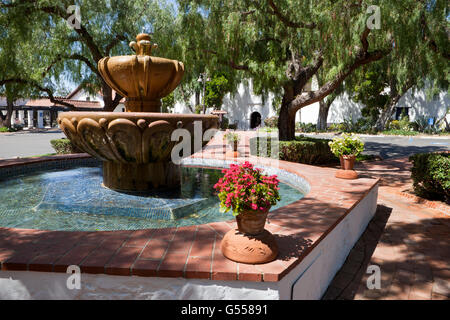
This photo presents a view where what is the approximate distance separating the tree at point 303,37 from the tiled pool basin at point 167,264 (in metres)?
6.82

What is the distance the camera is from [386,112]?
3042 cm

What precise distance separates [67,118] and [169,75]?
184 cm

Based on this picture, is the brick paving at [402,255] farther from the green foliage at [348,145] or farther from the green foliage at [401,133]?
the green foliage at [401,133]

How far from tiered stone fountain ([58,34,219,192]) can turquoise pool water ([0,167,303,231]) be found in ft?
1.25

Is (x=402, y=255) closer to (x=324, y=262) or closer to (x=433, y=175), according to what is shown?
(x=324, y=262)

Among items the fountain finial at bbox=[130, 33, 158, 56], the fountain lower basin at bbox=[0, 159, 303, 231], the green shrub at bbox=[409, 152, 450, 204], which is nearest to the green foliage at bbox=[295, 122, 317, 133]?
the green shrub at bbox=[409, 152, 450, 204]

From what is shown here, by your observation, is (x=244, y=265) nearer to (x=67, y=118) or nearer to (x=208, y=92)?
(x=67, y=118)

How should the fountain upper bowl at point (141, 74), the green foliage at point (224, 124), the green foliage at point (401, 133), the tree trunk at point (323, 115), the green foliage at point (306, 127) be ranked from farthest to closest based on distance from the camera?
the green foliage at point (224, 124) → the tree trunk at point (323, 115) → the green foliage at point (306, 127) → the green foliage at point (401, 133) → the fountain upper bowl at point (141, 74)

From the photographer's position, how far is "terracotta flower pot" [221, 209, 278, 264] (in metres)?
2.74

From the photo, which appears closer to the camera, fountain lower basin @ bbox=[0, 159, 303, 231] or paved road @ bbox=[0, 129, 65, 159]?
fountain lower basin @ bbox=[0, 159, 303, 231]

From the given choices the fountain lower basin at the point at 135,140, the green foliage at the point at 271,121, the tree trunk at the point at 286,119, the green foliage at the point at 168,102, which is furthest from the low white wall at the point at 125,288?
the green foliage at the point at 168,102

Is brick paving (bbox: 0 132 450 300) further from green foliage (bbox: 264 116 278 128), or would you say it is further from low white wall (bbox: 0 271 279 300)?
green foliage (bbox: 264 116 278 128)

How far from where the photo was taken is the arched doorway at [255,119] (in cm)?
3978
